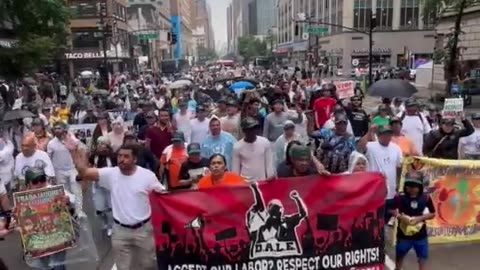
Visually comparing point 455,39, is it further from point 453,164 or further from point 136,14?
point 136,14

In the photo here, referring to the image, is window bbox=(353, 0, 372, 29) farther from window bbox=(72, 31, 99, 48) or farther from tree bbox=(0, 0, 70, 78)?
tree bbox=(0, 0, 70, 78)

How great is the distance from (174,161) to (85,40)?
55176 millimetres

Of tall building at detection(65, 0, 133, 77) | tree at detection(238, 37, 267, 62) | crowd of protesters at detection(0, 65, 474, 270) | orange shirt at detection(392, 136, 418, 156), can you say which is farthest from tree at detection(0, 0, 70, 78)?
tree at detection(238, 37, 267, 62)

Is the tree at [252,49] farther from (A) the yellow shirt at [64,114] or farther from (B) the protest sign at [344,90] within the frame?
(A) the yellow shirt at [64,114]

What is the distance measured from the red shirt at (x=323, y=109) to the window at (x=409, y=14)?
196 ft

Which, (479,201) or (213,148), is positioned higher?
(213,148)

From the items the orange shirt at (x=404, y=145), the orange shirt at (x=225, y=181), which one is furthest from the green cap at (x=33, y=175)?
the orange shirt at (x=404, y=145)

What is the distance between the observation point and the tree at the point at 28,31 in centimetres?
1895

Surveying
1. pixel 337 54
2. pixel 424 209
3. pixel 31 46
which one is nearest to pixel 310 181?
pixel 424 209

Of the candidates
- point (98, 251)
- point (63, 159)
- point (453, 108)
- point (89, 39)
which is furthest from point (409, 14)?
point (98, 251)

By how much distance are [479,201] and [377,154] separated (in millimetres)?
1480

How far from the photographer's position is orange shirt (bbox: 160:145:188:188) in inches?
272

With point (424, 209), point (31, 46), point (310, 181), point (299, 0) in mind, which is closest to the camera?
point (310, 181)

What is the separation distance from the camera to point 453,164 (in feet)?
23.1
